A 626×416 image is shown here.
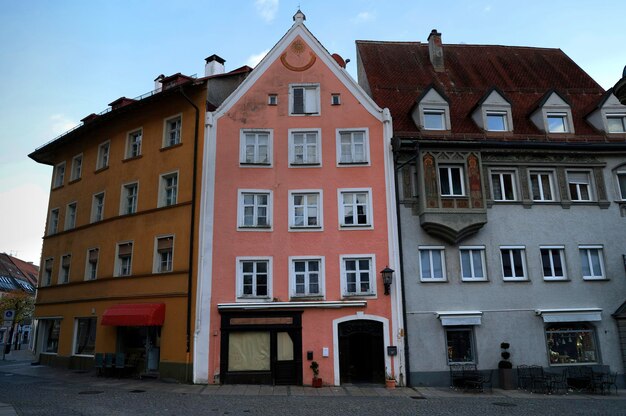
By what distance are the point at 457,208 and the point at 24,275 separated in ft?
267

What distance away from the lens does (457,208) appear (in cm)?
2075

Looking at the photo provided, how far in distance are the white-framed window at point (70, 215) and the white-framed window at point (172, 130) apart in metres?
8.74

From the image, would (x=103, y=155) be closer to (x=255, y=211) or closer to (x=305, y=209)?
(x=255, y=211)

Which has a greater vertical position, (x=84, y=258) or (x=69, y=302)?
(x=84, y=258)

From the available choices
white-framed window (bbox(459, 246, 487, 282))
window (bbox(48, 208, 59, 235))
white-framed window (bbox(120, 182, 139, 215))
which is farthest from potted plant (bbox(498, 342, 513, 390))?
window (bbox(48, 208, 59, 235))

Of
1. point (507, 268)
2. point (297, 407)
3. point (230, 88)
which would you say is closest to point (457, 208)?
point (507, 268)

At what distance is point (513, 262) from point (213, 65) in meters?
19.8

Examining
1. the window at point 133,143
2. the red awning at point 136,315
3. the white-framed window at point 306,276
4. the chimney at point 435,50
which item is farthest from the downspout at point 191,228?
the chimney at point 435,50

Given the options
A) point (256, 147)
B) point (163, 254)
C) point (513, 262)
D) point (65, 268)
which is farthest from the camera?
point (65, 268)

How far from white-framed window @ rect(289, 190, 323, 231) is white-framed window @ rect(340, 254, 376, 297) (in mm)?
2068

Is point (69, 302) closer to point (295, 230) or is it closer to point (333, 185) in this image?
point (295, 230)

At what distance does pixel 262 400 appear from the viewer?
15.8 m

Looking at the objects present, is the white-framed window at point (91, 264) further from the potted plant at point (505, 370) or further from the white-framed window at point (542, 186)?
→ the white-framed window at point (542, 186)

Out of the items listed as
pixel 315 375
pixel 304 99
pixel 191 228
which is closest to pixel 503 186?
pixel 304 99
